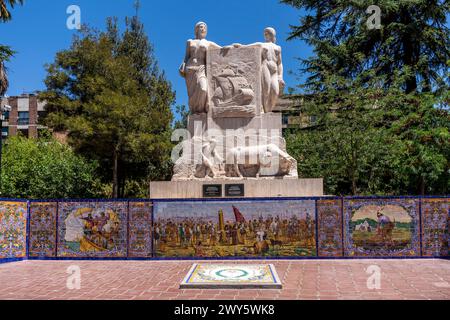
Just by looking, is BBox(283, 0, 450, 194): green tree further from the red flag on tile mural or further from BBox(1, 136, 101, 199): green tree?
BBox(1, 136, 101, 199): green tree

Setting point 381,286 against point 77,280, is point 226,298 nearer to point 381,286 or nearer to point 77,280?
point 381,286

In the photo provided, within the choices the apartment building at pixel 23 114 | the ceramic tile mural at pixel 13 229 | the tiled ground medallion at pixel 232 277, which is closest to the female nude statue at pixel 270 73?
the tiled ground medallion at pixel 232 277

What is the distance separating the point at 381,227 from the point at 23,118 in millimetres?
41301

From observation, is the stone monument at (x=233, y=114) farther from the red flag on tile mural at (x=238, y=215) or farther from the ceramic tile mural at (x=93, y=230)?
the ceramic tile mural at (x=93, y=230)

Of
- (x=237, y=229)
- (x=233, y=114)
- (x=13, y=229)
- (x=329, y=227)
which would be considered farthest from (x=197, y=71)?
(x=13, y=229)

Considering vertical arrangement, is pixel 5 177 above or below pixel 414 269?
above

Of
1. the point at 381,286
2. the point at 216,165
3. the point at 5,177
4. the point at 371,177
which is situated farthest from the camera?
the point at 5,177

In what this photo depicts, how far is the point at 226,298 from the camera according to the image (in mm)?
6832

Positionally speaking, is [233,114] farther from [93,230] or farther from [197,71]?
[93,230]

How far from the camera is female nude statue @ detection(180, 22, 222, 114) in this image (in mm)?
13344

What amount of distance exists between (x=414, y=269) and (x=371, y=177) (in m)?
10.8

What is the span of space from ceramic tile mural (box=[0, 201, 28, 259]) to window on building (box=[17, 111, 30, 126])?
35.5 metres

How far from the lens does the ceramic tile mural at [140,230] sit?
11148mm

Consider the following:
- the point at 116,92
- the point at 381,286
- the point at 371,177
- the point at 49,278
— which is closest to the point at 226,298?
the point at 381,286
